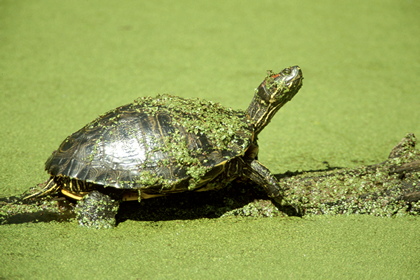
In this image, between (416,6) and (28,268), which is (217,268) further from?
(416,6)

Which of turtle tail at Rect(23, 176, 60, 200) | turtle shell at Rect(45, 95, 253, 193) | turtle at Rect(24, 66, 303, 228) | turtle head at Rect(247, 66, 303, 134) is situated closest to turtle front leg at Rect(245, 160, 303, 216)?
turtle at Rect(24, 66, 303, 228)

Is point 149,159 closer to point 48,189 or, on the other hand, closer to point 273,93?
point 48,189

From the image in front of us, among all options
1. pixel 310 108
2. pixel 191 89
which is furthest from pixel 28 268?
pixel 310 108

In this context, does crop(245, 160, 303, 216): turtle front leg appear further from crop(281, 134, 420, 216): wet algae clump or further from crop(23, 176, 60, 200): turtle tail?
crop(23, 176, 60, 200): turtle tail

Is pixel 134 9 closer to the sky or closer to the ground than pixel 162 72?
closer to the sky

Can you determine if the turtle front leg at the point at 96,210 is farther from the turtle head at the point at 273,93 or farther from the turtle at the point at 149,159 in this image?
the turtle head at the point at 273,93

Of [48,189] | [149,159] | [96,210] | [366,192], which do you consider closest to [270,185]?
[366,192]

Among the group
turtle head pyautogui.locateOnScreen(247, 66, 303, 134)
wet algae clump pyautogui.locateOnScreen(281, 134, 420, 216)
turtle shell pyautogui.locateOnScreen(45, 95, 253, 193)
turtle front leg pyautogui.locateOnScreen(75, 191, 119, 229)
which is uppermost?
turtle head pyautogui.locateOnScreen(247, 66, 303, 134)

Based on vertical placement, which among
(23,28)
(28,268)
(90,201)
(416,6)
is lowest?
(28,268)
